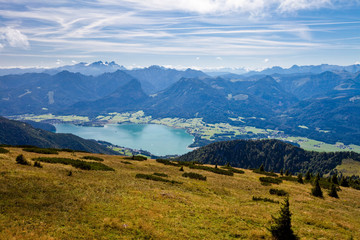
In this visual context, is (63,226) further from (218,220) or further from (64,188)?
(218,220)

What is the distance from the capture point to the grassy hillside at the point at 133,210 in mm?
18641

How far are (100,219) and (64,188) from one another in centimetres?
839

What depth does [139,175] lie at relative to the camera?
38.2m

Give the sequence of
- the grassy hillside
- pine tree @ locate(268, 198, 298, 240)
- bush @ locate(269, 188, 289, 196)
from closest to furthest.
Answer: the grassy hillside < pine tree @ locate(268, 198, 298, 240) < bush @ locate(269, 188, 289, 196)

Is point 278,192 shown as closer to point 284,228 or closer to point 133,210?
point 284,228

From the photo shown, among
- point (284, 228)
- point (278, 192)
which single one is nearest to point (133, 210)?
point (284, 228)

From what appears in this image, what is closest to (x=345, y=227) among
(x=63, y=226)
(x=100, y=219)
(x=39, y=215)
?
(x=100, y=219)

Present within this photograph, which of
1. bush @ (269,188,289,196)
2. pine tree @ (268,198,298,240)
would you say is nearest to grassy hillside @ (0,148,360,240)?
pine tree @ (268,198,298,240)

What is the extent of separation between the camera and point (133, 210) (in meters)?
23.0

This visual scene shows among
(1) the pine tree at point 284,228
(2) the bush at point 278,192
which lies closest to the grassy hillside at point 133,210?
(1) the pine tree at point 284,228

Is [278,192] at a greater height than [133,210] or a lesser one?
lesser

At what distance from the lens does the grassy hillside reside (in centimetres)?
1864

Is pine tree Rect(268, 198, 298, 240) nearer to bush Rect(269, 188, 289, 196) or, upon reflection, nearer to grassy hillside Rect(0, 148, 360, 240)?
grassy hillside Rect(0, 148, 360, 240)

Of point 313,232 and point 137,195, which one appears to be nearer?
point 313,232
